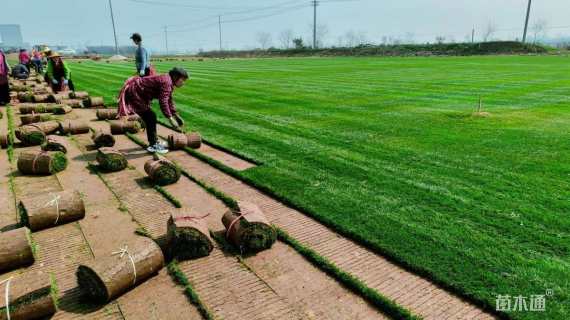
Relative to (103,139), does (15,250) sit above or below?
below

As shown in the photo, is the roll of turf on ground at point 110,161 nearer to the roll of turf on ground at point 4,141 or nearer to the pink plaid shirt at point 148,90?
the pink plaid shirt at point 148,90

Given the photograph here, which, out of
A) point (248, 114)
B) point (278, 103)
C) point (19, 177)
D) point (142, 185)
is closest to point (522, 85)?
point (278, 103)

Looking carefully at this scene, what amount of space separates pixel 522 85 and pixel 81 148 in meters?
21.4

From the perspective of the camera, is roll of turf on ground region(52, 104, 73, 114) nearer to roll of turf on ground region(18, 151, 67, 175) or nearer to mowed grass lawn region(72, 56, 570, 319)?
mowed grass lawn region(72, 56, 570, 319)

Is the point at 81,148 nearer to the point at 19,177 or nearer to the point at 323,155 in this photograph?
the point at 19,177

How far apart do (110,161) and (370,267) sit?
5.96m

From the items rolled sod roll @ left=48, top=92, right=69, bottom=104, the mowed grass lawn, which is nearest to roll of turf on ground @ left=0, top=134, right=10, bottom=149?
the mowed grass lawn

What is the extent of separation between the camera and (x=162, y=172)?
24.1ft

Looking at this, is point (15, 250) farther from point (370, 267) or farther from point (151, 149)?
point (151, 149)

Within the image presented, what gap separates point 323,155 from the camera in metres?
8.95

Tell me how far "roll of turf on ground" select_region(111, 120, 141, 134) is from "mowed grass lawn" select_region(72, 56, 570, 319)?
1838 millimetres

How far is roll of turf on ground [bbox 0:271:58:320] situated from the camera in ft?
12.1

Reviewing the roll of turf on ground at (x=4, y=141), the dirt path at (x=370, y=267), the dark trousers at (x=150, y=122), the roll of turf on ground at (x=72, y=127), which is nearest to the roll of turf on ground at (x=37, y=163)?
the dark trousers at (x=150, y=122)

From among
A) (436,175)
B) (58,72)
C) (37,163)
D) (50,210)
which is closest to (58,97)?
(58,72)
